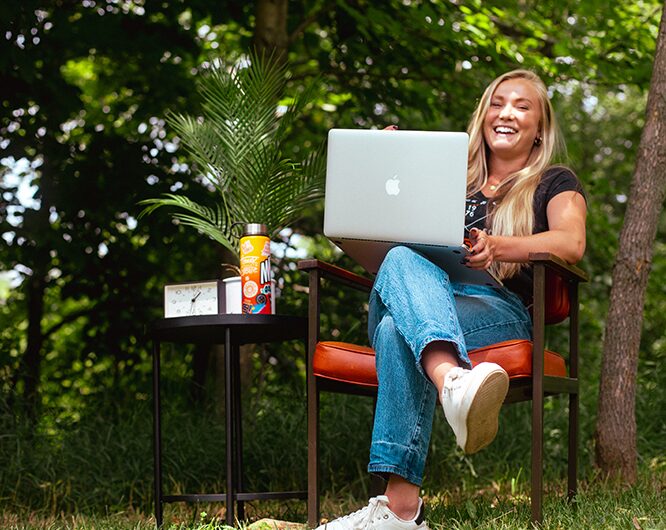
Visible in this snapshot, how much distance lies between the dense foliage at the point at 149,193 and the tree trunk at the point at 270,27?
27 centimetres

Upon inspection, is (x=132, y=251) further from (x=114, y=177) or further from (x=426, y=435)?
(x=426, y=435)

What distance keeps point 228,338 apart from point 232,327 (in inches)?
2.0

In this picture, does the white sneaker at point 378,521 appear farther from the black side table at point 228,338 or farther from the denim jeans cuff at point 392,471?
the black side table at point 228,338

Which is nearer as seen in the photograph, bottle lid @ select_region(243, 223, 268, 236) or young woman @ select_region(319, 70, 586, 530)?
young woman @ select_region(319, 70, 586, 530)

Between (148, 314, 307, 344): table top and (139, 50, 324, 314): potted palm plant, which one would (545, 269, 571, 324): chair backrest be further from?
(139, 50, 324, 314): potted palm plant

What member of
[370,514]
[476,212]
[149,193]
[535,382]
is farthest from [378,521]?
[149,193]

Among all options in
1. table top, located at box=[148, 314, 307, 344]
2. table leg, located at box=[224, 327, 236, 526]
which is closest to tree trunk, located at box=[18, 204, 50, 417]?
table top, located at box=[148, 314, 307, 344]

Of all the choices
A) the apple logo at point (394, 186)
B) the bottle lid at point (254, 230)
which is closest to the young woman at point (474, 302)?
the apple logo at point (394, 186)

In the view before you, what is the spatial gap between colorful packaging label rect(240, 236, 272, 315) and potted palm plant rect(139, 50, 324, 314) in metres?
0.47

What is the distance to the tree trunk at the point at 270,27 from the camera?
4.56 metres

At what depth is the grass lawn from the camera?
2.32m

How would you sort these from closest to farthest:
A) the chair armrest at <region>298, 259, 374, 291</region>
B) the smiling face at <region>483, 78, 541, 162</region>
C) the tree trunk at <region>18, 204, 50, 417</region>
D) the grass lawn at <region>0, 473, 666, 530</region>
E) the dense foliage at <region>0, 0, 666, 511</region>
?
the grass lawn at <region>0, 473, 666, 530</region>, the chair armrest at <region>298, 259, 374, 291</region>, the smiling face at <region>483, 78, 541, 162</region>, the dense foliage at <region>0, 0, 666, 511</region>, the tree trunk at <region>18, 204, 50, 417</region>

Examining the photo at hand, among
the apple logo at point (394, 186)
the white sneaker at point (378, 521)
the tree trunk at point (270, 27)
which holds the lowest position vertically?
the white sneaker at point (378, 521)

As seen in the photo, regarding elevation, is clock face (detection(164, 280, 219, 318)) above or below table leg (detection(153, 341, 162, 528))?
above
